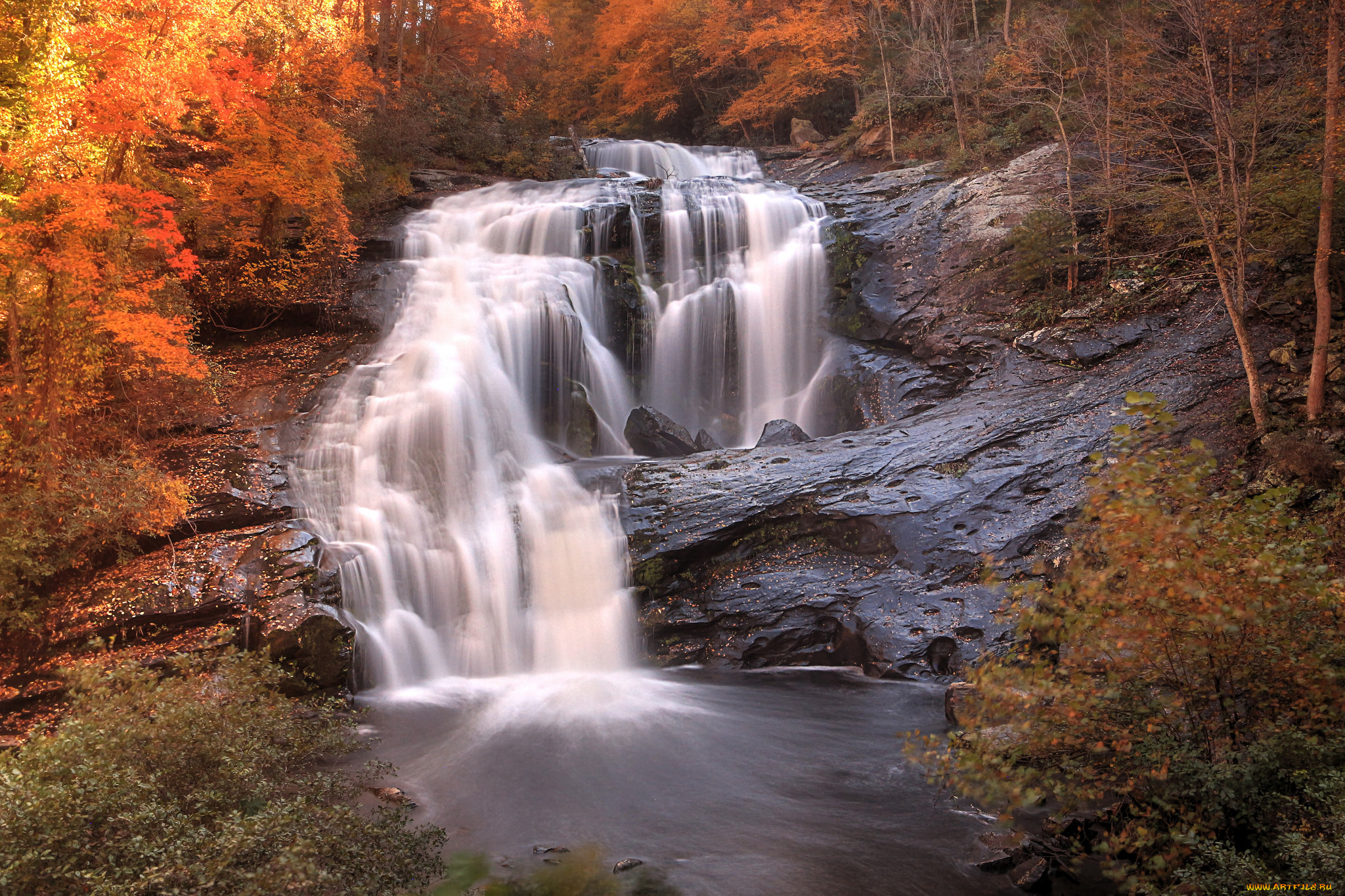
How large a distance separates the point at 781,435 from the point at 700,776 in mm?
7848

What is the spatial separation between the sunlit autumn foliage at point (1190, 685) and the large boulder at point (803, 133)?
29070mm

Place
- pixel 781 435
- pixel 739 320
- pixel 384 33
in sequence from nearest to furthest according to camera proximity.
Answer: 1. pixel 781 435
2. pixel 739 320
3. pixel 384 33

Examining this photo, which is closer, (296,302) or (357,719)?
(357,719)

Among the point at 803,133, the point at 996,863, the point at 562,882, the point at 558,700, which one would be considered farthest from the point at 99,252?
the point at 803,133

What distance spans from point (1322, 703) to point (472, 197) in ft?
69.6

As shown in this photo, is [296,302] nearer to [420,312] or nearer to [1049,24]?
[420,312]

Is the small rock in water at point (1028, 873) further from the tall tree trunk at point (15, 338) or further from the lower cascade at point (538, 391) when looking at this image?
the tall tree trunk at point (15, 338)

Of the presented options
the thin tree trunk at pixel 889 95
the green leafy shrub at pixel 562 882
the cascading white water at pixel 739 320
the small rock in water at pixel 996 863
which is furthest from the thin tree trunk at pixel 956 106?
the green leafy shrub at pixel 562 882

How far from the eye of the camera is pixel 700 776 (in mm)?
8508

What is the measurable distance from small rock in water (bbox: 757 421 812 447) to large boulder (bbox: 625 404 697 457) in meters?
1.71

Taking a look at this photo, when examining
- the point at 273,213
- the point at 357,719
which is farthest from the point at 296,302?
the point at 357,719

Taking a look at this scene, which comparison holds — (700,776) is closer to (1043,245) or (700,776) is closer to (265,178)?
(1043,245)

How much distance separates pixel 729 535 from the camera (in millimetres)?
12305

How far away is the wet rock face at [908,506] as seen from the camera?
36.6ft
